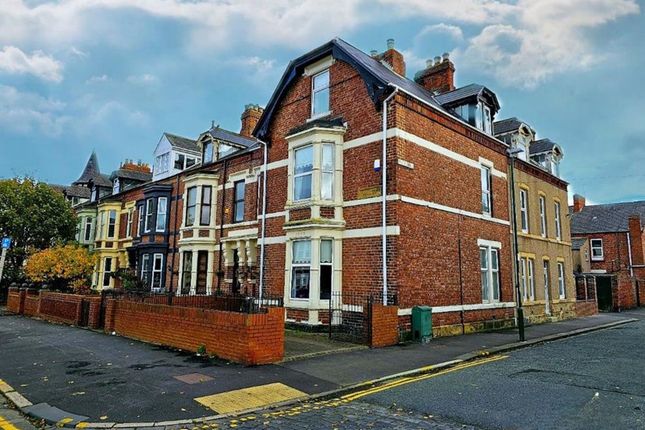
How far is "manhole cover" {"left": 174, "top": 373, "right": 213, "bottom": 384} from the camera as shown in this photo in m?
8.17

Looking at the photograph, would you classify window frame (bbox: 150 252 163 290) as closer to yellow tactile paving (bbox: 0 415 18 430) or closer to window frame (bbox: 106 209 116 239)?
window frame (bbox: 106 209 116 239)

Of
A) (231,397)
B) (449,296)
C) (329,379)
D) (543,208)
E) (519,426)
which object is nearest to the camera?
(519,426)

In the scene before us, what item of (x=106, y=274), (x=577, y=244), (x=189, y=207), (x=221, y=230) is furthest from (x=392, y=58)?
(x=577, y=244)

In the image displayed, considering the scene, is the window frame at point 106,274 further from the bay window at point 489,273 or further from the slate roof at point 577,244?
the slate roof at point 577,244

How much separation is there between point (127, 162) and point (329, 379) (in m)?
35.3

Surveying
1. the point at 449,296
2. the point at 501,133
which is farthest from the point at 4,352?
the point at 501,133

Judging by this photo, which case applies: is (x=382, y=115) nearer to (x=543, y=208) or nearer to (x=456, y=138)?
(x=456, y=138)

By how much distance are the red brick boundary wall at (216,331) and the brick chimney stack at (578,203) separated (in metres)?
47.9

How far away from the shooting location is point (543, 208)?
2356 centimetres

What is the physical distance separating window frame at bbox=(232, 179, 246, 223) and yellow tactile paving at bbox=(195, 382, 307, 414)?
46.3ft

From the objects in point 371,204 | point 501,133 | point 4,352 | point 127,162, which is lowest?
point 4,352

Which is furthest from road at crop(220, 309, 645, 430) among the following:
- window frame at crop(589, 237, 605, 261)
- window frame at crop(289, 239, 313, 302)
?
window frame at crop(589, 237, 605, 261)

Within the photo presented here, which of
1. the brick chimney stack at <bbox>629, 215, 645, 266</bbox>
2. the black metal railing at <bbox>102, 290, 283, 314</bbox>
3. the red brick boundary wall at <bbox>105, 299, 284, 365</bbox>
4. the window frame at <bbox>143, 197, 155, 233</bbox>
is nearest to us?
the red brick boundary wall at <bbox>105, 299, 284, 365</bbox>

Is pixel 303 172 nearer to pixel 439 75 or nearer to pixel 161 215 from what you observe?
pixel 439 75
